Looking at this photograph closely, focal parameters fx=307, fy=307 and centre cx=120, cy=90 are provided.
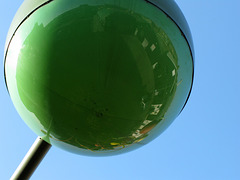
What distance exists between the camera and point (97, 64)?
2.60 metres

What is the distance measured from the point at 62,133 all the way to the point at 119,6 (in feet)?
4.42

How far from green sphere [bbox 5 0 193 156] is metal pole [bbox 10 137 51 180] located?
0.75 m

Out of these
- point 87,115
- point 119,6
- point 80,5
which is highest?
point 119,6

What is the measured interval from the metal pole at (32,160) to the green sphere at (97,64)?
75cm

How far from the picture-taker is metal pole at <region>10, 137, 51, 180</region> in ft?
11.9

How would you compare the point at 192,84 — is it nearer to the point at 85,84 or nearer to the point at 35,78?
the point at 85,84

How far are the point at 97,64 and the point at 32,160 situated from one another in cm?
174

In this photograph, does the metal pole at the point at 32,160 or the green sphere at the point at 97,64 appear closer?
the green sphere at the point at 97,64

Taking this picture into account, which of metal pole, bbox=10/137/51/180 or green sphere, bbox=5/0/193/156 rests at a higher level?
green sphere, bbox=5/0/193/156

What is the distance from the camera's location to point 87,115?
2781 mm

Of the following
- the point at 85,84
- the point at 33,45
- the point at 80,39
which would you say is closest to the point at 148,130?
the point at 85,84

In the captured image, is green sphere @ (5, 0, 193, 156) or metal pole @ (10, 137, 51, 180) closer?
green sphere @ (5, 0, 193, 156)

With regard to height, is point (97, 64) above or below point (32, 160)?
above

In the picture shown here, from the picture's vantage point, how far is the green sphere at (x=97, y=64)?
2.61 meters
